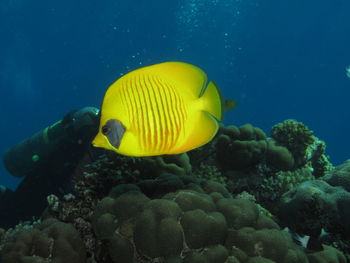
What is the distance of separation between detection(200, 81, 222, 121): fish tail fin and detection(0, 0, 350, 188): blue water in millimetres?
71500

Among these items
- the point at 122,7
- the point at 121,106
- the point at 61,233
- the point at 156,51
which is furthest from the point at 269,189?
the point at 156,51

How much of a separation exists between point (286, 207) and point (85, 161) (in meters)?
4.01

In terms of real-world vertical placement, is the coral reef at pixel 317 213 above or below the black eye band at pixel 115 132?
above

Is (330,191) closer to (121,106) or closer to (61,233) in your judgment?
(61,233)

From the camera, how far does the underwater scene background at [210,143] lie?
292 cm

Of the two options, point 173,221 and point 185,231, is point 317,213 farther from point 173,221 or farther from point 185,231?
point 173,221

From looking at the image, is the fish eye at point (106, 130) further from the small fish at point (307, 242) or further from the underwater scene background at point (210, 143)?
the small fish at point (307, 242)

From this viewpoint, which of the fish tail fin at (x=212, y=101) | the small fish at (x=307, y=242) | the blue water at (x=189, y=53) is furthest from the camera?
the blue water at (x=189, y=53)

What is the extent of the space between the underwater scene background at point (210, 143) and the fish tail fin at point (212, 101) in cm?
142

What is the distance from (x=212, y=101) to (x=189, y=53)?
93.9 meters

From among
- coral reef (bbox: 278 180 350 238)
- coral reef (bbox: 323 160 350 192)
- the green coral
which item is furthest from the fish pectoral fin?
the green coral

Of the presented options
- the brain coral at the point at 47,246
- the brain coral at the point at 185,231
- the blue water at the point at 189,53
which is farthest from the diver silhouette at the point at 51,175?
the blue water at the point at 189,53

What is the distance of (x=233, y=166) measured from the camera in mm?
5629

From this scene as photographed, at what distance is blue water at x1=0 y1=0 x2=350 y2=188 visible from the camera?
267 ft
